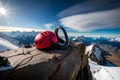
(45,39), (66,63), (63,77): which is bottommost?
(63,77)

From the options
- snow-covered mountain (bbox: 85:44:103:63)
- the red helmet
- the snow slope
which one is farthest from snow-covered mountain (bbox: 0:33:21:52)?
snow-covered mountain (bbox: 85:44:103:63)

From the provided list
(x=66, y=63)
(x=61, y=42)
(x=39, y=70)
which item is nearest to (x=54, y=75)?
(x=39, y=70)

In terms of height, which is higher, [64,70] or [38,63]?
[38,63]

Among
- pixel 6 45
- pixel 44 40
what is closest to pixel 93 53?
pixel 6 45

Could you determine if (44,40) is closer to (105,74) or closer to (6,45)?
(105,74)

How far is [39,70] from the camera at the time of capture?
4559mm

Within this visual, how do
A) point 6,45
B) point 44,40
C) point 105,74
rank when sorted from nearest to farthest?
point 44,40
point 105,74
point 6,45

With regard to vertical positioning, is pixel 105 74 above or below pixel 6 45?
below

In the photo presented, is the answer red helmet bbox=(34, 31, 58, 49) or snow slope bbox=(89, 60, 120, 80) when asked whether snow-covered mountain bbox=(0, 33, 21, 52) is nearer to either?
snow slope bbox=(89, 60, 120, 80)

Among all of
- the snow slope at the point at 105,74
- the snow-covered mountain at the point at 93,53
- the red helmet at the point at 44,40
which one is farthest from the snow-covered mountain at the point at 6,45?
the snow-covered mountain at the point at 93,53

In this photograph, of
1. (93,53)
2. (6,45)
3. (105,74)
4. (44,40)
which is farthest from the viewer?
(93,53)

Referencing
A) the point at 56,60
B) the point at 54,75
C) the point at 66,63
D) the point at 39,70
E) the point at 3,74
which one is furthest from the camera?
the point at 66,63

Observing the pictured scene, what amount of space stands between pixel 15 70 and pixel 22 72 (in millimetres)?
240

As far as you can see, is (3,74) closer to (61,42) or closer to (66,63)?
(66,63)
